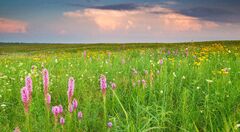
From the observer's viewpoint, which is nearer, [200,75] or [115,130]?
[115,130]

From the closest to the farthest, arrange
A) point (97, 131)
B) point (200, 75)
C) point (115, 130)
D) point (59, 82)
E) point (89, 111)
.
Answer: point (115, 130)
point (97, 131)
point (89, 111)
point (200, 75)
point (59, 82)

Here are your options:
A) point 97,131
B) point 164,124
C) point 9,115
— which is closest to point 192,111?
point 164,124

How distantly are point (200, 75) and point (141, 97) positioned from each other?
1693 millimetres

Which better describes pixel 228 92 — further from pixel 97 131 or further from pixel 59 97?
pixel 59 97

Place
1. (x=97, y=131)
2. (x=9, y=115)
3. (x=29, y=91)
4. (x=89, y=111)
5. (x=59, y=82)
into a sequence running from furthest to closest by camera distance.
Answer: (x=59, y=82), (x=9, y=115), (x=89, y=111), (x=97, y=131), (x=29, y=91)

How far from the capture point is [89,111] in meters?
3.88

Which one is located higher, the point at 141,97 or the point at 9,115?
the point at 141,97

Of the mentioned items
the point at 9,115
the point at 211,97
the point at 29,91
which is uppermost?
the point at 29,91

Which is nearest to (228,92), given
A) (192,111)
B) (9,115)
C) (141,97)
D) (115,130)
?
(192,111)

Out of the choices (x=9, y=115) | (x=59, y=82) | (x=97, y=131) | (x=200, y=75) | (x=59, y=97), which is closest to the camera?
(x=97, y=131)

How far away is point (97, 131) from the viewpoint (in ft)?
11.4

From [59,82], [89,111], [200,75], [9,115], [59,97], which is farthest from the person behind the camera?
[59,82]

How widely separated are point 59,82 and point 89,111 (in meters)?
2.10

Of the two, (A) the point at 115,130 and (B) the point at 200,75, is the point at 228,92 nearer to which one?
(B) the point at 200,75
